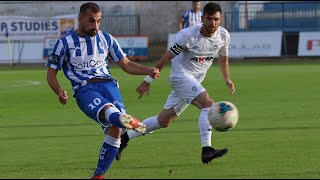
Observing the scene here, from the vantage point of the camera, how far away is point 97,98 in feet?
32.1

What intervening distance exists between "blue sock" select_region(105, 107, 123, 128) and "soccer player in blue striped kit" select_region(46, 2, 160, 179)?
0.21m

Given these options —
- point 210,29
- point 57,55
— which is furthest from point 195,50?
point 57,55

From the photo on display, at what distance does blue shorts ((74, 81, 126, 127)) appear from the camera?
9.70 metres

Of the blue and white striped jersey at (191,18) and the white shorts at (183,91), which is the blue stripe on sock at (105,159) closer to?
the white shorts at (183,91)

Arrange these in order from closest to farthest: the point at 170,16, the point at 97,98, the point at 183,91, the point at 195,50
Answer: the point at 97,98 → the point at 195,50 → the point at 183,91 → the point at 170,16

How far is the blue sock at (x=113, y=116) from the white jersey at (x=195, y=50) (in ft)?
8.55

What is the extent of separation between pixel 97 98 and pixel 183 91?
8.50ft

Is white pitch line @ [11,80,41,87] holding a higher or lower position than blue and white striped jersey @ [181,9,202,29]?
lower

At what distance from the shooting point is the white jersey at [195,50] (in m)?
11.9

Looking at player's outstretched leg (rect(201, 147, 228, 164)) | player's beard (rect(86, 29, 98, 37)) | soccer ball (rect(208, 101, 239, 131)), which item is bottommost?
player's outstretched leg (rect(201, 147, 228, 164))

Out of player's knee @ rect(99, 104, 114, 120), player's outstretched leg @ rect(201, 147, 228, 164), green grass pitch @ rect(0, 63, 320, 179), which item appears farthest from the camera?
player's outstretched leg @ rect(201, 147, 228, 164)

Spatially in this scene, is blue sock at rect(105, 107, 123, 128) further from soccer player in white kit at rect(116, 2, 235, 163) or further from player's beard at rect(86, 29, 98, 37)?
soccer player in white kit at rect(116, 2, 235, 163)

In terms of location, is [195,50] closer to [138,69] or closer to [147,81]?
[147,81]

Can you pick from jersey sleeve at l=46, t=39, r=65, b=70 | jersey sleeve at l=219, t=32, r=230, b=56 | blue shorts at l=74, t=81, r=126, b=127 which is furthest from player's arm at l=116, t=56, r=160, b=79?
jersey sleeve at l=219, t=32, r=230, b=56
